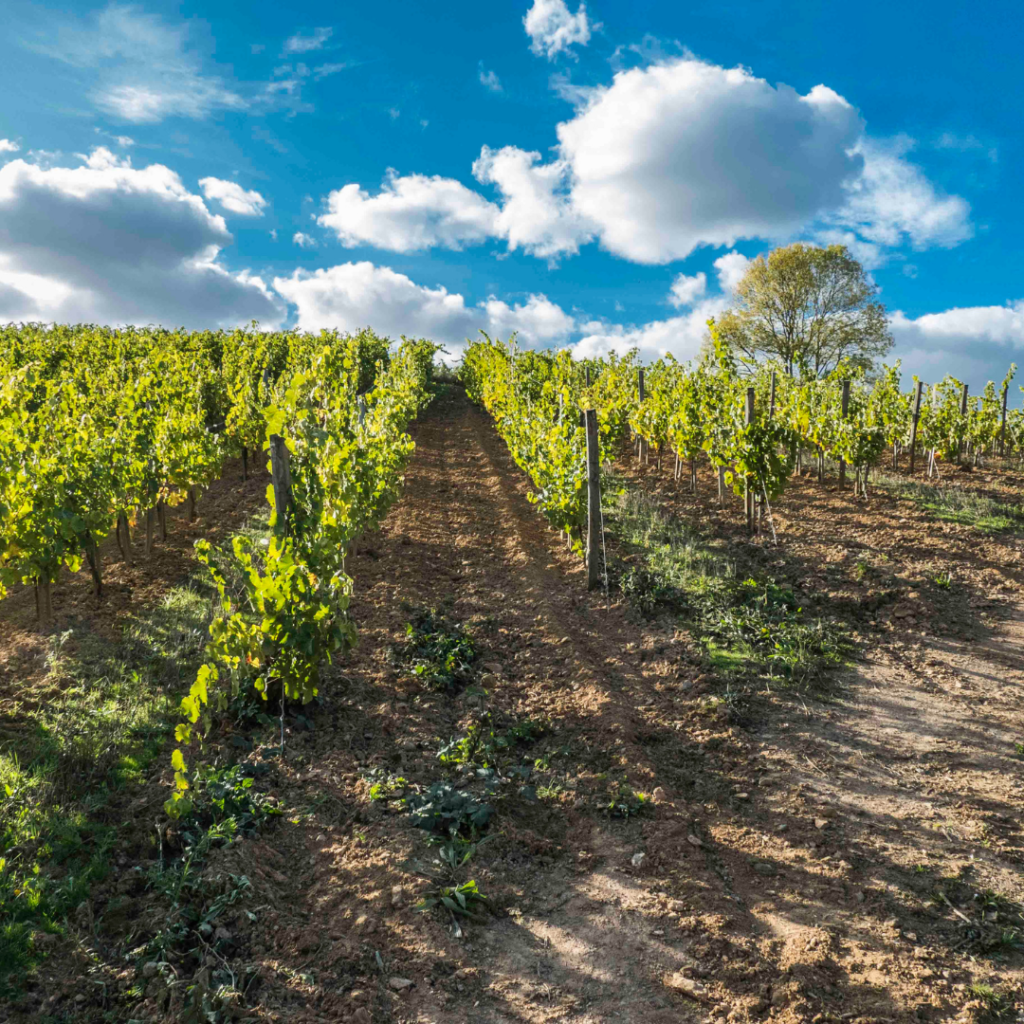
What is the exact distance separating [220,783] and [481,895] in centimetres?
187

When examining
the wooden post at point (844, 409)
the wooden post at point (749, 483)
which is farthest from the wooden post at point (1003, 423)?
the wooden post at point (749, 483)

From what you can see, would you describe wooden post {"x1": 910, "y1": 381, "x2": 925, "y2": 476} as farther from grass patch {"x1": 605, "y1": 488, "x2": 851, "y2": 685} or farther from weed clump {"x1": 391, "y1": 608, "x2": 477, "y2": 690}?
weed clump {"x1": 391, "y1": 608, "x2": 477, "y2": 690}

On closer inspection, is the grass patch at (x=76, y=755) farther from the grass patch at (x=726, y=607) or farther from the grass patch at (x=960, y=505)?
the grass patch at (x=960, y=505)

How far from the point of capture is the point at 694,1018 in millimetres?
2939

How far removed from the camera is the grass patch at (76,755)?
342 cm

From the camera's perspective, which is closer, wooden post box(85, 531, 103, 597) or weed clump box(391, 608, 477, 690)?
weed clump box(391, 608, 477, 690)

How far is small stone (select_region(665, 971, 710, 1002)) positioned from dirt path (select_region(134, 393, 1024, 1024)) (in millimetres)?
12

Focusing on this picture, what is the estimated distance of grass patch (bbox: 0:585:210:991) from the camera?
3424mm

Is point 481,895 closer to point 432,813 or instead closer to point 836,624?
point 432,813

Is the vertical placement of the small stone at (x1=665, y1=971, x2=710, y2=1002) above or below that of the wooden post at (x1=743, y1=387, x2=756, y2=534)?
below

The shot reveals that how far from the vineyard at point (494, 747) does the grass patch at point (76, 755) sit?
0.09ft

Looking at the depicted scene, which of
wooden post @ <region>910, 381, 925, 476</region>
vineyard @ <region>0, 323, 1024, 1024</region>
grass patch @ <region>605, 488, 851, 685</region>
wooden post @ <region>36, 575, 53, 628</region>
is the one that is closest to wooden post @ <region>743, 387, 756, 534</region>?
vineyard @ <region>0, 323, 1024, 1024</region>

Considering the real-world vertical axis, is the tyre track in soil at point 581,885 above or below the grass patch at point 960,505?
below

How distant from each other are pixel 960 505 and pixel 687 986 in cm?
1085
